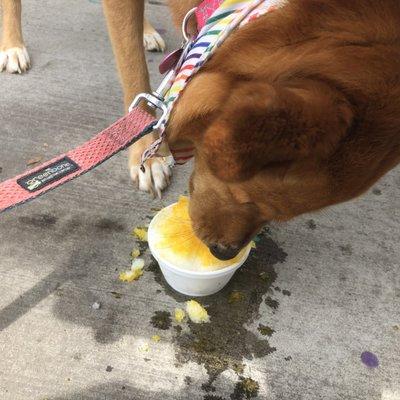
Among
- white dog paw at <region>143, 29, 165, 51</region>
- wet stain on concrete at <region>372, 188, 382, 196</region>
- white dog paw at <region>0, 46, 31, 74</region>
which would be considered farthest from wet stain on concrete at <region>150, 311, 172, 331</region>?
white dog paw at <region>143, 29, 165, 51</region>

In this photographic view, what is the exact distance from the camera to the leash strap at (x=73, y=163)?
148cm

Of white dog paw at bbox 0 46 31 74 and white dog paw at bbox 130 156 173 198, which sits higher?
white dog paw at bbox 0 46 31 74

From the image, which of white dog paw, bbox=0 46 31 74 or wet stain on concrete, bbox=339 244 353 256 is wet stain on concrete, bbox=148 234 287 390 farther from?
white dog paw, bbox=0 46 31 74

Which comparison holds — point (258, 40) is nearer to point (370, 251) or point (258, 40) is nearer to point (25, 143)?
point (370, 251)

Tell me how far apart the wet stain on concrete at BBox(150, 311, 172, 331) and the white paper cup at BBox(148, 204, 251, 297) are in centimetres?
12

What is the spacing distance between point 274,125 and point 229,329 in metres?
1.10

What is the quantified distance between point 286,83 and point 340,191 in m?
0.41

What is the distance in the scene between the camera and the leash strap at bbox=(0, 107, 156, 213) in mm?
1483

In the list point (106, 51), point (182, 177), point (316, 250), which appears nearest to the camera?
point (316, 250)

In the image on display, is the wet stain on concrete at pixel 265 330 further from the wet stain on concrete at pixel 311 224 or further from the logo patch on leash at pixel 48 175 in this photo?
the logo patch on leash at pixel 48 175

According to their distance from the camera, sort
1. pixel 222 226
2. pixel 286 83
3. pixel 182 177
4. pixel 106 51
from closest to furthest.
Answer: pixel 286 83 → pixel 222 226 → pixel 182 177 → pixel 106 51

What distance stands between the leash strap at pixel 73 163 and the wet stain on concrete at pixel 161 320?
773 millimetres

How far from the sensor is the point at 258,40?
1525 millimetres

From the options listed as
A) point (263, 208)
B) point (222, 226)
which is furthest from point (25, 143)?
point (263, 208)
